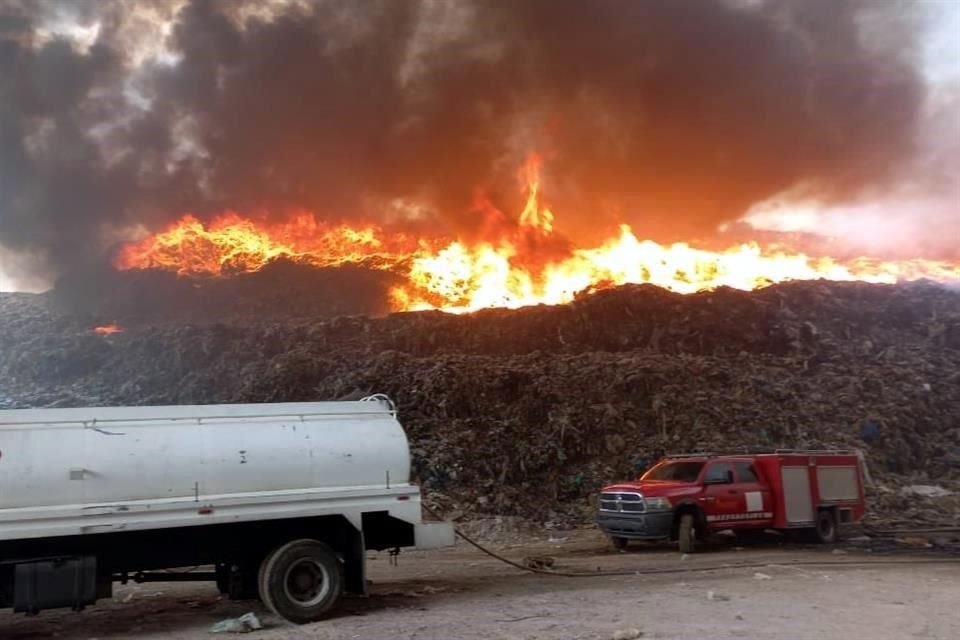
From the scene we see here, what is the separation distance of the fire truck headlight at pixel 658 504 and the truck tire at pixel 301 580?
6810mm

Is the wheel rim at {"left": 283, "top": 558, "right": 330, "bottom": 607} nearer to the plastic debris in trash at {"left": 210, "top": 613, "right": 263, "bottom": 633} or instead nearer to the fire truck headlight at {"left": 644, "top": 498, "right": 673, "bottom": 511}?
the plastic debris in trash at {"left": 210, "top": 613, "right": 263, "bottom": 633}

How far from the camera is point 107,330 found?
1177 inches

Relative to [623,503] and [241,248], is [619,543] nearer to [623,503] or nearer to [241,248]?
[623,503]

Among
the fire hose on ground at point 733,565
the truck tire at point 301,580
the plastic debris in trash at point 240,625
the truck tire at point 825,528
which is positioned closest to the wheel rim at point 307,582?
the truck tire at point 301,580

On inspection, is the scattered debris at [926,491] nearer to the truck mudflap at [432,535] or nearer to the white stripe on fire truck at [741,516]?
the white stripe on fire truck at [741,516]

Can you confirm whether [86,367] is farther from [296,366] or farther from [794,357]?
[794,357]

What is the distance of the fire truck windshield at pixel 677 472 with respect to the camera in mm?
14141

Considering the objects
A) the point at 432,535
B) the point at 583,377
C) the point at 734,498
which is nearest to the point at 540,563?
the point at 432,535

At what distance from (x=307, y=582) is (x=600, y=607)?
131 inches

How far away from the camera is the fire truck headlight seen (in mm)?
13328

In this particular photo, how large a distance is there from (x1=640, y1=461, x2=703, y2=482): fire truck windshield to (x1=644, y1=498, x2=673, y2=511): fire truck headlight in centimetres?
86

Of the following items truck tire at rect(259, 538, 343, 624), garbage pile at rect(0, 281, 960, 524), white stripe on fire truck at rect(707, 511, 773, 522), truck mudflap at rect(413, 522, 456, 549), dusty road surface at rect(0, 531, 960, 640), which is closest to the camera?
dusty road surface at rect(0, 531, 960, 640)

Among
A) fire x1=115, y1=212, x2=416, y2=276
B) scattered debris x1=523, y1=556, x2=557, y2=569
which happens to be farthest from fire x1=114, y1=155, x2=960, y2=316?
scattered debris x1=523, y1=556, x2=557, y2=569

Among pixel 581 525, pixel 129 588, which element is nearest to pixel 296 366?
pixel 581 525
